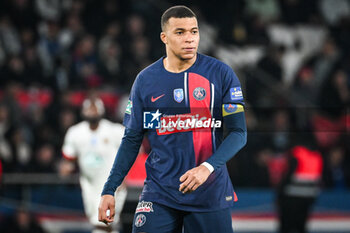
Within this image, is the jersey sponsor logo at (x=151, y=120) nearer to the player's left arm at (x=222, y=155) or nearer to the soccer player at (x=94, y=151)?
the player's left arm at (x=222, y=155)

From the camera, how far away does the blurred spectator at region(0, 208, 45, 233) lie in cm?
796

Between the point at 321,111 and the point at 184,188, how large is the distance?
6.87 meters

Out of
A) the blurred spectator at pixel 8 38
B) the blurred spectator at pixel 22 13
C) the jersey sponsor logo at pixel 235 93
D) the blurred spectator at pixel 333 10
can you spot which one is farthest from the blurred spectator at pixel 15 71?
the jersey sponsor logo at pixel 235 93

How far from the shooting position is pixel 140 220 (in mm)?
3475

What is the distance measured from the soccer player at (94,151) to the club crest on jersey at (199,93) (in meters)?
3.65

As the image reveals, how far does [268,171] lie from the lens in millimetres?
8352

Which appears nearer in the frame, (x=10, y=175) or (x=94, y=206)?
(x=94, y=206)

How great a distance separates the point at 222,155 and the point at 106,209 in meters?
0.71

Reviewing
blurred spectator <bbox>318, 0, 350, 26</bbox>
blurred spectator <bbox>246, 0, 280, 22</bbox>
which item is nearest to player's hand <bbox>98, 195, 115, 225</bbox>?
blurred spectator <bbox>246, 0, 280, 22</bbox>

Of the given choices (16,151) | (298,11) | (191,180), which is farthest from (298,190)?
(191,180)

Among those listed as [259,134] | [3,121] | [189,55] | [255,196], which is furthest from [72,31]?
[189,55]

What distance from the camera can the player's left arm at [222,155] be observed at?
3.12 m

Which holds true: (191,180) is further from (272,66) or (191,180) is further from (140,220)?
(272,66)

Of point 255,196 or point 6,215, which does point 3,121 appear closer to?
point 6,215
